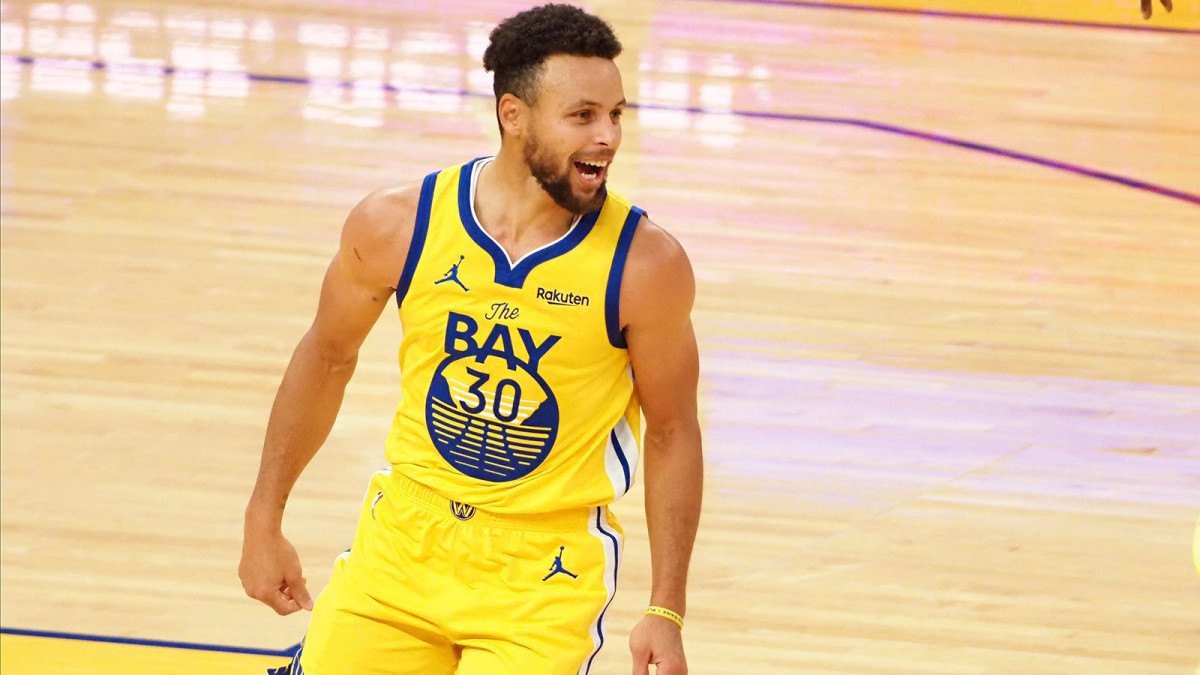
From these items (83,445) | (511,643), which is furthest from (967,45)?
(511,643)

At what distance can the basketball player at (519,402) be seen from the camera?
8.87 feet

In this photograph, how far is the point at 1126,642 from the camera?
166 inches

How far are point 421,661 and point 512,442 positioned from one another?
41 cm

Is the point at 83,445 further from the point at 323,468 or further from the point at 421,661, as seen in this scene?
the point at 421,661

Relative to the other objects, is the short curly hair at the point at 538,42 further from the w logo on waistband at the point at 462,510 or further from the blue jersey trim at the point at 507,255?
the w logo on waistband at the point at 462,510

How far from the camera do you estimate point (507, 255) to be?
273 cm

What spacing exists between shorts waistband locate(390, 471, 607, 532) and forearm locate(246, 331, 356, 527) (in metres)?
0.26

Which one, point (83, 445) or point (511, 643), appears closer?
point (511, 643)

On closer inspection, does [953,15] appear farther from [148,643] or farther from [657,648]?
[657,648]

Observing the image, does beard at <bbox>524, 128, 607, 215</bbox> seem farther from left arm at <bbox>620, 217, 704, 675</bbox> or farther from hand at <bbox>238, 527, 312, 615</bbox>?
hand at <bbox>238, 527, 312, 615</bbox>

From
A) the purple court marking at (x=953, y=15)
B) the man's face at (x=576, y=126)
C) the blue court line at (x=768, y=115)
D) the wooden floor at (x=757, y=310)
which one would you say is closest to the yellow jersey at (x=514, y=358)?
the man's face at (x=576, y=126)

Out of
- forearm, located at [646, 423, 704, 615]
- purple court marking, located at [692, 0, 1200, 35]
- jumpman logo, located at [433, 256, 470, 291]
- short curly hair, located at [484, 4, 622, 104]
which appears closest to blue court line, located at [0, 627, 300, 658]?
forearm, located at [646, 423, 704, 615]

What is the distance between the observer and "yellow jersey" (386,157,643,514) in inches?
107

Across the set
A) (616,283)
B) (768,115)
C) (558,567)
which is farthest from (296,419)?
(768,115)
